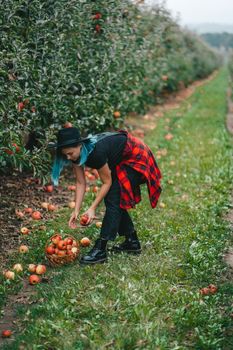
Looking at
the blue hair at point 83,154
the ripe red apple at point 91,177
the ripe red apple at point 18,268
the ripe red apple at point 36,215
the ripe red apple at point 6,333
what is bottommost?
the ripe red apple at point 91,177

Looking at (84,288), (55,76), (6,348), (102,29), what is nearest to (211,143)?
(102,29)

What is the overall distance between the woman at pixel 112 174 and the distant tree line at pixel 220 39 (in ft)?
320

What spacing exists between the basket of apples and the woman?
0.14 m

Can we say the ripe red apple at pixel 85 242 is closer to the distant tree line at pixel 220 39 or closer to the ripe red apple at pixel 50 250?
the ripe red apple at pixel 50 250

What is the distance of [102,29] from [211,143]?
12.4 feet

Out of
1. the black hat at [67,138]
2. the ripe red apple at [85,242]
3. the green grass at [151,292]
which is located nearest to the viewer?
the green grass at [151,292]

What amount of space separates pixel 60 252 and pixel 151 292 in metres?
1.07

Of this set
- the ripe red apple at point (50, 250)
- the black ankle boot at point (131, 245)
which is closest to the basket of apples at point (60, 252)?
the ripe red apple at point (50, 250)

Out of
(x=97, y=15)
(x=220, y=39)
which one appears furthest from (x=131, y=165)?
(x=220, y=39)

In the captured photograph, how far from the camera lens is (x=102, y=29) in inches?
306

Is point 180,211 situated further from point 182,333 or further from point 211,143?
point 211,143

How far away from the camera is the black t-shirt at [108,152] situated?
4310mm

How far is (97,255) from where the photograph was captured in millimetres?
4703

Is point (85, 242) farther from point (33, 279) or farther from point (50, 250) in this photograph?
point (33, 279)
